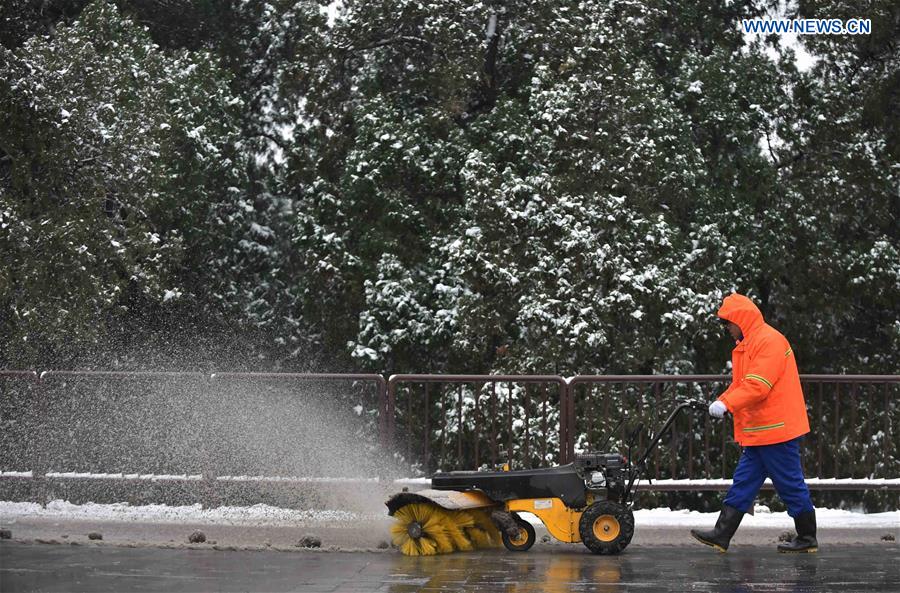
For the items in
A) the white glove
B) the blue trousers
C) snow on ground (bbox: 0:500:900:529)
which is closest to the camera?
the white glove

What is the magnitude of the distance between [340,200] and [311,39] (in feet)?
11.1

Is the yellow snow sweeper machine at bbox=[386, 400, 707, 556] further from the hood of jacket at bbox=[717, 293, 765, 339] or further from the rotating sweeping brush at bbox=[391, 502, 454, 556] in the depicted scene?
the hood of jacket at bbox=[717, 293, 765, 339]

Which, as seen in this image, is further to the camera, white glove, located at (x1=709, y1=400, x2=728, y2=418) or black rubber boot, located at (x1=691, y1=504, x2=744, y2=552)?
black rubber boot, located at (x1=691, y1=504, x2=744, y2=552)

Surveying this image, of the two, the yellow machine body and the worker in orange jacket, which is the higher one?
the worker in orange jacket

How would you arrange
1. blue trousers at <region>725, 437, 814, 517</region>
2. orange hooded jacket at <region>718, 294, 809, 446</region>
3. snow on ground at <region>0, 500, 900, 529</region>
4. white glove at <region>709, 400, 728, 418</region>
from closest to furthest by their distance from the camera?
white glove at <region>709, 400, 728, 418</region>, orange hooded jacket at <region>718, 294, 809, 446</region>, blue trousers at <region>725, 437, 814, 517</region>, snow on ground at <region>0, 500, 900, 529</region>

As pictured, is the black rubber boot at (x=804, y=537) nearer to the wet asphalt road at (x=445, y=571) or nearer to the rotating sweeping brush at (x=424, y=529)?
the wet asphalt road at (x=445, y=571)

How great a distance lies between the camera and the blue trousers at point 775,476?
8.52 meters

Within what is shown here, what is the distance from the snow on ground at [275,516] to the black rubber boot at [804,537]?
109cm

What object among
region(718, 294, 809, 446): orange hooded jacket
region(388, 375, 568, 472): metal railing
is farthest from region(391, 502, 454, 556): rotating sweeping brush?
region(718, 294, 809, 446): orange hooded jacket

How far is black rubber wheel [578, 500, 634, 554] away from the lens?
8.47 m

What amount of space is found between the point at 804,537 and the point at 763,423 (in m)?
0.85

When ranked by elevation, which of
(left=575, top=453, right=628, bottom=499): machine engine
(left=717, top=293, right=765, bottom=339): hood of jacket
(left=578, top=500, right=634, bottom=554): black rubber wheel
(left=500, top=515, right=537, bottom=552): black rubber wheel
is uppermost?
(left=717, top=293, right=765, bottom=339): hood of jacket

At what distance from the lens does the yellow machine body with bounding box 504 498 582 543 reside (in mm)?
8523

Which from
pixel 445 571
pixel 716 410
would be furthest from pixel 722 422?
pixel 445 571
